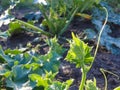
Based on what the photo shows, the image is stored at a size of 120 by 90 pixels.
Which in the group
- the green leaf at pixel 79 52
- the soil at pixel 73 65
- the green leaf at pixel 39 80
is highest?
the green leaf at pixel 79 52

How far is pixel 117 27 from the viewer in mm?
3578

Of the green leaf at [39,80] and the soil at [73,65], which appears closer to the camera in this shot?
the green leaf at [39,80]

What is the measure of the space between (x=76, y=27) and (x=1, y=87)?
1549mm

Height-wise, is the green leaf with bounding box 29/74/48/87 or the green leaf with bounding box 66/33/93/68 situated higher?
the green leaf with bounding box 66/33/93/68

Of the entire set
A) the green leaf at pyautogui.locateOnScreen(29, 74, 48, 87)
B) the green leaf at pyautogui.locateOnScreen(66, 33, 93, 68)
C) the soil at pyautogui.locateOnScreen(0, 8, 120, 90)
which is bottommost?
the soil at pyautogui.locateOnScreen(0, 8, 120, 90)

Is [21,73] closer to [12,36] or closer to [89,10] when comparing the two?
[12,36]

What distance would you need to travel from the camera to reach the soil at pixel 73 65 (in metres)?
2.48

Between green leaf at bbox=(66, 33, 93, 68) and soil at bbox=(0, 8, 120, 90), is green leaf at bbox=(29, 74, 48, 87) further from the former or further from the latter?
soil at bbox=(0, 8, 120, 90)

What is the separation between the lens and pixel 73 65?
2693mm

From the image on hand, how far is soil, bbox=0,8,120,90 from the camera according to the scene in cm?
248

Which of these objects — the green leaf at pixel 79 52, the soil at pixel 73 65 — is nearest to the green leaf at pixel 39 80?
the green leaf at pixel 79 52

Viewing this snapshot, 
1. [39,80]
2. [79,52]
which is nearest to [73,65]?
[39,80]

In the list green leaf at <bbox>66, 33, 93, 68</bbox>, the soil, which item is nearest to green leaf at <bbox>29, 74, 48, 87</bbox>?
green leaf at <bbox>66, 33, 93, 68</bbox>

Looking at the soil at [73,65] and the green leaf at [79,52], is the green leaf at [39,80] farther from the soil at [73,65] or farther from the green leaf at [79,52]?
the soil at [73,65]
